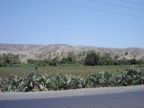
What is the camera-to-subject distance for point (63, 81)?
18547 mm

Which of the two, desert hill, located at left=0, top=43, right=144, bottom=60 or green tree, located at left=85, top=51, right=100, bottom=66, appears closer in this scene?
green tree, located at left=85, top=51, right=100, bottom=66

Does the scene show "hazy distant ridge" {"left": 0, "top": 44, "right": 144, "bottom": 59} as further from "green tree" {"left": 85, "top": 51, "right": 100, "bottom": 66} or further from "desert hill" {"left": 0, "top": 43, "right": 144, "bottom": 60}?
"green tree" {"left": 85, "top": 51, "right": 100, "bottom": 66}

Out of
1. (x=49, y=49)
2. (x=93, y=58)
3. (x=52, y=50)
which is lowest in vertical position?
(x=93, y=58)

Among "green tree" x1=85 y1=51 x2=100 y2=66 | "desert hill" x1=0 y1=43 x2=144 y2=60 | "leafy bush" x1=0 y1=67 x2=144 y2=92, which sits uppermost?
"desert hill" x1=0 y1=43 x2=144 y2=60

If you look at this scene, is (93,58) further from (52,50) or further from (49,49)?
(49,49)

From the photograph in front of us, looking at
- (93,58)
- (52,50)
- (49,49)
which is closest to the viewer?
(93,58)

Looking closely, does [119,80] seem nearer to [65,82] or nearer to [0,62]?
[65,82]

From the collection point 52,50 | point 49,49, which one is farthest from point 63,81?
point 49,49

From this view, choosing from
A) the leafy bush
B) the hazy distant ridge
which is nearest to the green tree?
the hazy distant ridge

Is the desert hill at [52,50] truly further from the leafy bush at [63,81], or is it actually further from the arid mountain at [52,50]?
the leafy bush at [63,81]

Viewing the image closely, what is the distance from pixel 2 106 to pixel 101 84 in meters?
10.6

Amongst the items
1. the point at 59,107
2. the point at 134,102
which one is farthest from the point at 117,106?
the point at 59,107

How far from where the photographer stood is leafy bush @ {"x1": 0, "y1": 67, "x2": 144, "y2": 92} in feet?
56.7

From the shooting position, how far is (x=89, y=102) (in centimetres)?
1224
